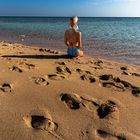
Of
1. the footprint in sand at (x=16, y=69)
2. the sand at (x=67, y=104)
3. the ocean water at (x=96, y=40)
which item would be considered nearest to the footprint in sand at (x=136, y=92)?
the sand at (x=67, y=104)

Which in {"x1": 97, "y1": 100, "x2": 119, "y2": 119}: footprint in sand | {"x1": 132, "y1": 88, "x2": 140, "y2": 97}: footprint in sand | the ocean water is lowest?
the ocean water

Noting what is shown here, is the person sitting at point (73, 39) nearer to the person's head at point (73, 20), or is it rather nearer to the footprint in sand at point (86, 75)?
the person's head at point (73, 20)

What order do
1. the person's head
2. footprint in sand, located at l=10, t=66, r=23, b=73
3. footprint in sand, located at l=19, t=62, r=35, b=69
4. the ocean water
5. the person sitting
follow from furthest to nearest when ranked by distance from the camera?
the ocean water → the person sitting → the person's head → footprint in sand, located at l=19, t=62, r=35, b=69 → footprint in sand, located at l=10, t=66, r=23, b=73

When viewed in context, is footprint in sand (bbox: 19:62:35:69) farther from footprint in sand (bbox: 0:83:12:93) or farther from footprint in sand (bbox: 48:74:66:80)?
footprint in sand (bbox: 0:83:12:93)

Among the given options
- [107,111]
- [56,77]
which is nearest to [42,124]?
[107,111]

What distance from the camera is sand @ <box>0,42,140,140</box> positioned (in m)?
2.64

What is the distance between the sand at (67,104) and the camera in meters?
2.64

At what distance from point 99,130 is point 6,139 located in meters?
0.97

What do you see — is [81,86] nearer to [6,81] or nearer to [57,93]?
[57,93]

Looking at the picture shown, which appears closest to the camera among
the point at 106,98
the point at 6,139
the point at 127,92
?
the point at 6,139

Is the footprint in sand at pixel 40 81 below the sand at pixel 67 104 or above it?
above

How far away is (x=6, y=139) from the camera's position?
2.46m

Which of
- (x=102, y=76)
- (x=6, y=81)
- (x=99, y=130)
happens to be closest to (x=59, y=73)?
(x=102, y=76)

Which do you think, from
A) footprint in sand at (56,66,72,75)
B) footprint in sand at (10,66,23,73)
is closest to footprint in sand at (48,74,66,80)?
footprint in sand at (56,66,72,75)
